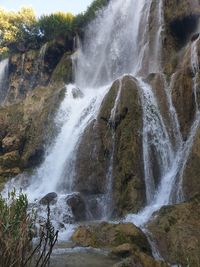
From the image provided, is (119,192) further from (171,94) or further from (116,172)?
(171,94)

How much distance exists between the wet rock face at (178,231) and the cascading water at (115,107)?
1084 mm

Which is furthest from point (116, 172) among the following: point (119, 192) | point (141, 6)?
point (141, 6)

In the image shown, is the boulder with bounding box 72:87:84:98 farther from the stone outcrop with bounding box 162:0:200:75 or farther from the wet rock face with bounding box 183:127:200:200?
the wet rock face with bounding box 183:127:200:200

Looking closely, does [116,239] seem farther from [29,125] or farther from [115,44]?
[115,44]

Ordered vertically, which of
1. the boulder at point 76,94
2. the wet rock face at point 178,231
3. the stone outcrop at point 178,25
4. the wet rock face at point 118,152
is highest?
the stone outcrop at point 178,25

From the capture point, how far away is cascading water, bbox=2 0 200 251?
64.0 feet

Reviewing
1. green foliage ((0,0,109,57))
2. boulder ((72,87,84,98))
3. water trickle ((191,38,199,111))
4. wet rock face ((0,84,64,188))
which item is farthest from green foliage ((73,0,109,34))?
water trickle ((191,38,199,111))

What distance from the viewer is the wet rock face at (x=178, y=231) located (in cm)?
1359

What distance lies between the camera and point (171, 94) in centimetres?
2191

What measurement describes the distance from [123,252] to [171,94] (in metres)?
11.0

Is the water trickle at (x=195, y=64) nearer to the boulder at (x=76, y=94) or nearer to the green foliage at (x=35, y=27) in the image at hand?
the boulder at (x=76, y=94)

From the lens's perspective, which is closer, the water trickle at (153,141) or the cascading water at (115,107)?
the cascading water at (115,107)

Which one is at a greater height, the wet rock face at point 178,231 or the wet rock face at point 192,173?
the wet rock face at point 192,173

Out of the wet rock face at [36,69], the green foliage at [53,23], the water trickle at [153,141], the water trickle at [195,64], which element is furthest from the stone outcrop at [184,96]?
the green foliage at [53,23]
